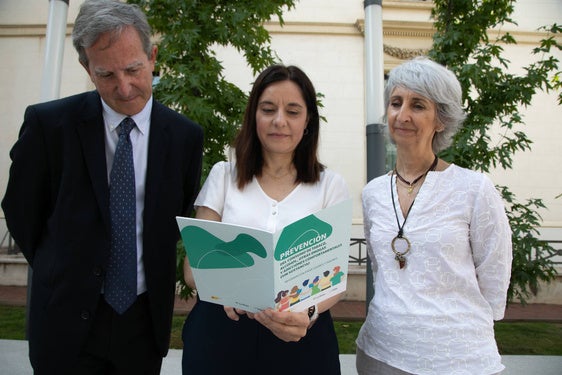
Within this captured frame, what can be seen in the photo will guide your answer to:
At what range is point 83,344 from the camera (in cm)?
171

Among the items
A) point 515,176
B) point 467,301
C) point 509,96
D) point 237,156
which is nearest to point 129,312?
point 237,156

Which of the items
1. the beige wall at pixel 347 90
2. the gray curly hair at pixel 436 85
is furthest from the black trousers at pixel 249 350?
A: the beige wall at pixel 347 90

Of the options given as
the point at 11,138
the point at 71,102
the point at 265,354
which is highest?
the point at 11,138

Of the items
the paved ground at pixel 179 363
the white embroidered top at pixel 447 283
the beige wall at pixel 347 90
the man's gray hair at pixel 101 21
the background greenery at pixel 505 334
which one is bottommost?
the background greenery at pixel 505 334

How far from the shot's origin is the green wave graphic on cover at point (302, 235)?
134cm

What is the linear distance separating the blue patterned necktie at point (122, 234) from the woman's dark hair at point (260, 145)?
1.50ft

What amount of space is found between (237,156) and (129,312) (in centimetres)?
79

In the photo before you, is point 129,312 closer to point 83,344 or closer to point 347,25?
point 83,344

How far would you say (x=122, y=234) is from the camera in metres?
1.72

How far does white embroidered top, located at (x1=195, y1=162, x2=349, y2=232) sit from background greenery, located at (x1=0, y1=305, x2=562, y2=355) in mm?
3840

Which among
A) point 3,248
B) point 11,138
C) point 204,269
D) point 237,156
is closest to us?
point 204,269

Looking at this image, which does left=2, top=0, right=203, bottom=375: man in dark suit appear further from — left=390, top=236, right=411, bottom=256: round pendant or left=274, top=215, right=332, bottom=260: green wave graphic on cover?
left=390, top=236, right=411, bottom=256: round pendant

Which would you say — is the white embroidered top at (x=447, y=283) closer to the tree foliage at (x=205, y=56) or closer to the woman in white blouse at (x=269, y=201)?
the woman in white blouse at (x=269, y=201)

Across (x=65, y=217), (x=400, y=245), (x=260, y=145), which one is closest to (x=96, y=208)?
(x=65, y=217)
